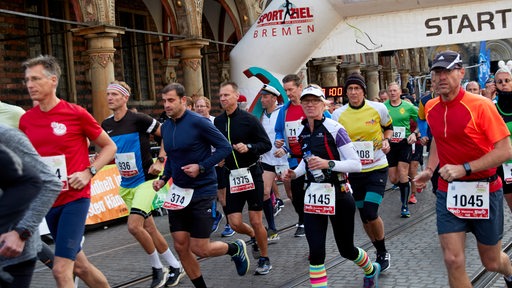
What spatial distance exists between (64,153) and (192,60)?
13.7 m

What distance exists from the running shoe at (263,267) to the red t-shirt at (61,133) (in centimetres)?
251

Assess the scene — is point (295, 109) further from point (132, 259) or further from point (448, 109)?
point (448, 109)

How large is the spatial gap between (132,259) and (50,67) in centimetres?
411

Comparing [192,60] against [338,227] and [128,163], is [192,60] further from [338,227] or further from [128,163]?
[338,227]

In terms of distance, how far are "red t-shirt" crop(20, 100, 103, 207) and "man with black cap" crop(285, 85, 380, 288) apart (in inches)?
65.7

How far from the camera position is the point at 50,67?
4.74m

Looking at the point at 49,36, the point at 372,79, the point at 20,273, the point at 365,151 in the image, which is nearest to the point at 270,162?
the point at 365,151

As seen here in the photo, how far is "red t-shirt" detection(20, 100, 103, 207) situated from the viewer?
4.95 m

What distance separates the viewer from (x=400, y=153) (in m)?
11.2

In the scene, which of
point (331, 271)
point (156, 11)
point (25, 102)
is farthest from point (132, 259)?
point (156, 11)

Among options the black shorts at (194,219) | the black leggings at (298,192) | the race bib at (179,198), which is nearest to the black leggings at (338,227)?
the black shorts at (194,219)

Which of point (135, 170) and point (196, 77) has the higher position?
point (196, 77)

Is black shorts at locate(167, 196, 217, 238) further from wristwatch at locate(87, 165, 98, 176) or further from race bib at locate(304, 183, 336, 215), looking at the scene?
wristwatch at locate(87, 165, 98, 176)

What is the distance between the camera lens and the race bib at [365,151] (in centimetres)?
707
